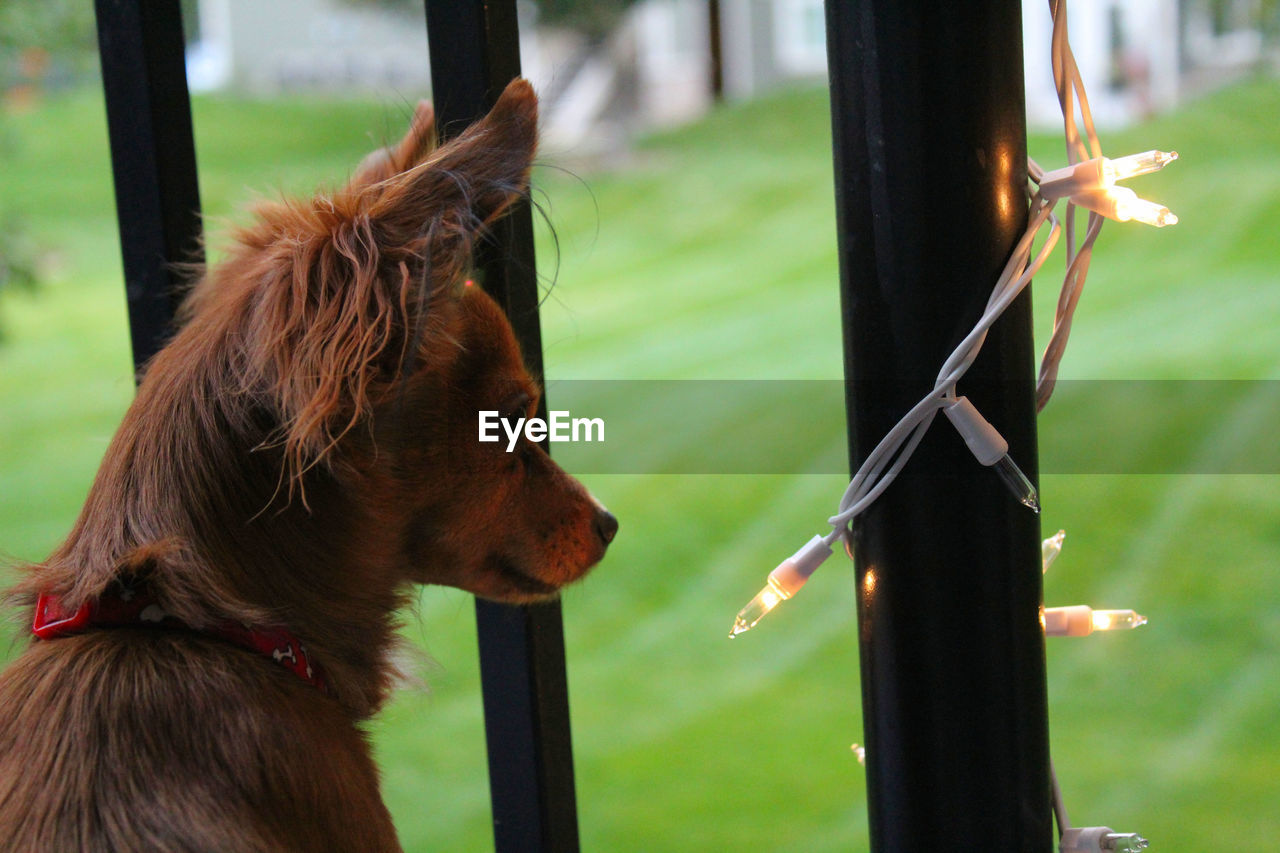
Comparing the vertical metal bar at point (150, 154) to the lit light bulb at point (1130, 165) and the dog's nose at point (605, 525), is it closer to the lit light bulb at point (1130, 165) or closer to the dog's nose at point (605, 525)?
the dog's nose at point (605, 525)

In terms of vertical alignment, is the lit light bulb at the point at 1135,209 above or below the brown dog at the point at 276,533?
above

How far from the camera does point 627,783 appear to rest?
4.17 m

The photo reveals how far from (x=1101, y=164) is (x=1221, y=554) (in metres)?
4.93

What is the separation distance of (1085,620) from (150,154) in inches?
43.1

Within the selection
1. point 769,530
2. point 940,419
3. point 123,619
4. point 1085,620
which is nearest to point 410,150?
point 123,619

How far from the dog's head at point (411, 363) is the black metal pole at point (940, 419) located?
0.30 metres

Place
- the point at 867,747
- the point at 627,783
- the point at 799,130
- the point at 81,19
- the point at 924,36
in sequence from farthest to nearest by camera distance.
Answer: the point at 799,130 → the point at 81,19 → the point at 627,783 → the point at 867,747 → the point at 924,36

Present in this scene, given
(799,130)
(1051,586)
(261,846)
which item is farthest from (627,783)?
(799,130)

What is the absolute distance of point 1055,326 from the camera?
898mm

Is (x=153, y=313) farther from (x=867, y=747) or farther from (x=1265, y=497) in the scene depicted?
(x=1265, y=497)

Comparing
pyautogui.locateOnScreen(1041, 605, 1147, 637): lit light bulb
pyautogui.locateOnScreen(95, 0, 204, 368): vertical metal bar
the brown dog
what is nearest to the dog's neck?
the brown dog

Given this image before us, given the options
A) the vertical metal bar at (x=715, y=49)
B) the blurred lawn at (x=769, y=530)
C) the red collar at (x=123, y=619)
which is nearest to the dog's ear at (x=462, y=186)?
the blurred lawn at (x=769, y=530)
